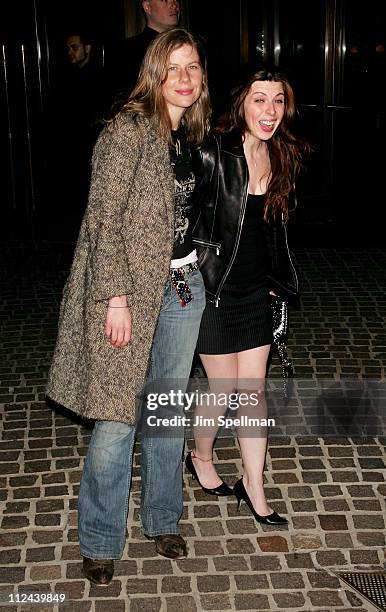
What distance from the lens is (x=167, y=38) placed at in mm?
3512

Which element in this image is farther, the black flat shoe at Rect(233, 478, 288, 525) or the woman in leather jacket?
the black flat shoe at Rect(233, 478, 288, 525)

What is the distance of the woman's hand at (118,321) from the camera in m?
3.46

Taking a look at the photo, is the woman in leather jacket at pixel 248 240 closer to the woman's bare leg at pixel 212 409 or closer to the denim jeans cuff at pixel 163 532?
the woman's bare leg at pixel 212 409

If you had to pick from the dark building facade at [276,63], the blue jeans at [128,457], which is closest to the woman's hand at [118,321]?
the blue jeans at [128,457]

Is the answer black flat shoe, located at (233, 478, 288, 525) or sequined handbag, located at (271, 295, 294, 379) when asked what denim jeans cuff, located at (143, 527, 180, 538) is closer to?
black flat shoe, located at (233, 478, 288, 525)

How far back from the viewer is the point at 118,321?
11.4 ft

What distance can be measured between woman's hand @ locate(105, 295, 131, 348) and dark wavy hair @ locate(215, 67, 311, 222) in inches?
36.1

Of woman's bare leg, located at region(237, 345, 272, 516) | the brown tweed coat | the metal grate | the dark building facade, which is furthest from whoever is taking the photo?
the dark building facade

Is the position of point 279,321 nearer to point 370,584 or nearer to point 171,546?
point 171,546

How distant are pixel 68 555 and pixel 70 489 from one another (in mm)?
615

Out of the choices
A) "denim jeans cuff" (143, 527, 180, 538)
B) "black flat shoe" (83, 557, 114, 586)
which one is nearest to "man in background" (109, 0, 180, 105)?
"denim jeans cuff" (143, 527, 180, 538)

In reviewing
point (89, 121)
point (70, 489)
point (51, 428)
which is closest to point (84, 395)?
point (70, 489)

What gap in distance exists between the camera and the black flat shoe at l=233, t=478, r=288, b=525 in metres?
4.27

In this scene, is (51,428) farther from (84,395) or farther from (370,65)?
(370,65)
